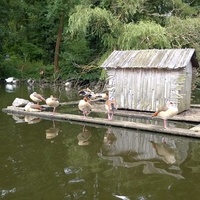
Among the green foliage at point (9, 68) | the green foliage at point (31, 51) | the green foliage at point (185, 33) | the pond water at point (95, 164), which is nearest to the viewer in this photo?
the pond water at point (95, 164)

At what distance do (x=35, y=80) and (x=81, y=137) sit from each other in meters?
24.1

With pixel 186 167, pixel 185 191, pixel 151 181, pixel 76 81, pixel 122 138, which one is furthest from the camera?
pixel 76 81

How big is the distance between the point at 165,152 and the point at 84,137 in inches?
117

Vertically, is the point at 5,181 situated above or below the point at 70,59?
below

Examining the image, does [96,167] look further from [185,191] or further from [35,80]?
[35,80]

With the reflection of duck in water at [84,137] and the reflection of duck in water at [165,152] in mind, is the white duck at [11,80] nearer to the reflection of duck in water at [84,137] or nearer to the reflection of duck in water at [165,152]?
the reflection of duck in water at [84,137]

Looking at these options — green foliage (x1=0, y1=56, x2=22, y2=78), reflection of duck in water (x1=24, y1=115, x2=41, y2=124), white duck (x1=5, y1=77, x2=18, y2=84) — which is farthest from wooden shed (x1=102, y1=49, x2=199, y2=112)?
green foliage (x1=0, y1=56, x2=22, y2=78)

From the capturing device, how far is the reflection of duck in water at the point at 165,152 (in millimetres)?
8867

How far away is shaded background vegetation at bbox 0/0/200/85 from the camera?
22.4m

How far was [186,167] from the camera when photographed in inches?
327

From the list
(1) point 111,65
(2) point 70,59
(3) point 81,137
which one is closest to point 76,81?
(2) point 70,59

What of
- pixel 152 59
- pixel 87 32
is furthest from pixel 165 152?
pixel 87 32

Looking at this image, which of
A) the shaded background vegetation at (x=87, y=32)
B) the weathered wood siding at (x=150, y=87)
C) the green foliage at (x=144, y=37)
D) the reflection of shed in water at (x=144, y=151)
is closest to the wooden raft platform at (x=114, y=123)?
the reflection of shed in water at (x=144, y=151)

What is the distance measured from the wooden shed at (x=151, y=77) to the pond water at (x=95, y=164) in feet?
11.2
